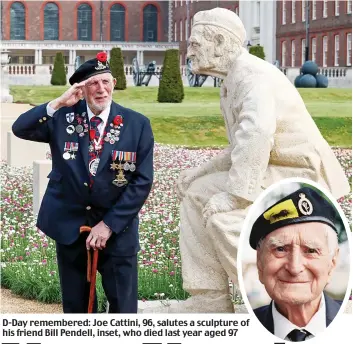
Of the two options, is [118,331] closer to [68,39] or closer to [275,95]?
[275,95]

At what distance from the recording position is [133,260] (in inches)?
176

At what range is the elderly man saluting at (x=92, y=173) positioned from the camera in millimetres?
4367

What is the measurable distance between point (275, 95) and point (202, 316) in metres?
1.11

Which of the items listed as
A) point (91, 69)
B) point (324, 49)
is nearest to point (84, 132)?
point (91, 69)

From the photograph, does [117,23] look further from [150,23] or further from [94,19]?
[150,23]

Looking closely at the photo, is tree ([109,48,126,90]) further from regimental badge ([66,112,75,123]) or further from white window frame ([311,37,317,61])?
regimental badge ([66,112,75,123])

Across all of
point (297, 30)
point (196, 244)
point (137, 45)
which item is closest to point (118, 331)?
point (196, 244)

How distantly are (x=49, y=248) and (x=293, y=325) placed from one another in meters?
3.83

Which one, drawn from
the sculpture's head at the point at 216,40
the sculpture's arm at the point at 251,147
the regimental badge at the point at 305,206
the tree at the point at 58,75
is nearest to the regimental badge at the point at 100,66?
the sculpture's head at the point at 216,40

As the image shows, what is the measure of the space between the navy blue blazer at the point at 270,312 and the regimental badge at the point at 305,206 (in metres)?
0.40

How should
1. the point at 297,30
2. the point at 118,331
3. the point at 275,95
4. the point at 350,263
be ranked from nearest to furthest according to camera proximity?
1. the point at 350,263
2. the point at 118,331
3. the point at 275,95
4. the point at 297,30

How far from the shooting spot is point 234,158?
4.55m

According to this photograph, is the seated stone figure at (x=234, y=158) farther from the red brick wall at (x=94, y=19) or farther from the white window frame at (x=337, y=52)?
the red brick wall at (x=94, y=19)

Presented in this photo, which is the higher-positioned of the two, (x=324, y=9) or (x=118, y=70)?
(x=324, y=9)
